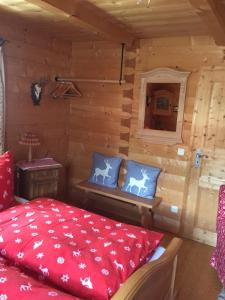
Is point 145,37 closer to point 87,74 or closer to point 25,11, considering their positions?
point 87,74

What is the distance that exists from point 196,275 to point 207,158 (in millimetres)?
1215

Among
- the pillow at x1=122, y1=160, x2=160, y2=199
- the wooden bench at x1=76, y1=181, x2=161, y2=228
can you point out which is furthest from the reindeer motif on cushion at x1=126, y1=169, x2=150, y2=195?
the wooden bench at x1=76, y1=181, x2=161, y2=228

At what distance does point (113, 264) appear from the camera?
5.02 feet

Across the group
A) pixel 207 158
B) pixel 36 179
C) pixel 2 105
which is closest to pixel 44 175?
pixel 36 179

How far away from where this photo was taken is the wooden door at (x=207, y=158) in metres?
2.92

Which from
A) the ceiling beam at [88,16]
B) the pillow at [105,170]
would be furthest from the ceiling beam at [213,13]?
the pillow at [105,170]

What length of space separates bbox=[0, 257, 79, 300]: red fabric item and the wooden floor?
1389 millimetres

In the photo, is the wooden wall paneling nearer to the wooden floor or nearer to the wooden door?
the wooden door

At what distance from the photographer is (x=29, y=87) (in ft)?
10.6

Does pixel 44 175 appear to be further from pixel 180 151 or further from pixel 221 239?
pixel 221 239

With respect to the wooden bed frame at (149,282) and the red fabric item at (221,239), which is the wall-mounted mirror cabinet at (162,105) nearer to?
the red fabric item at (221,239)

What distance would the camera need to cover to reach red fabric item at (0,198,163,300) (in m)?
1.42

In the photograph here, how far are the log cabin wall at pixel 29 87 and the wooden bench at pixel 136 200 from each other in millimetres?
800

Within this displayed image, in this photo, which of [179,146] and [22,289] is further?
[179,146]
